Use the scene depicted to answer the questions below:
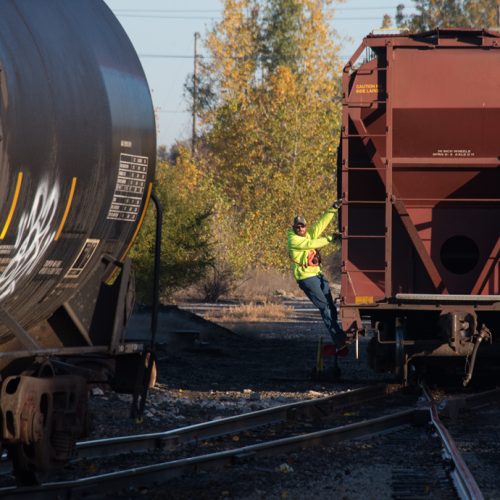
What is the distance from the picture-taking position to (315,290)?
1555 cm

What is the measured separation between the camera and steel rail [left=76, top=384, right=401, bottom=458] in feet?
31.4

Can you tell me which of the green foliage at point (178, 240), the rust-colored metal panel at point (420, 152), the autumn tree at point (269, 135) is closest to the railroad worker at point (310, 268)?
the rust-colored metal panel at point (420, 152)

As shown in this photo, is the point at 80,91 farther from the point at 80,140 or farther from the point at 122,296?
the point at 122,296

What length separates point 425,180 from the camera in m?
14.2

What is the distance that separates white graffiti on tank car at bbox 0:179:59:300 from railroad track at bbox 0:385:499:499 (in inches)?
54.1

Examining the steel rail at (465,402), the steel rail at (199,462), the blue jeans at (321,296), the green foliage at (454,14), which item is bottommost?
the steel rail at (199,462)

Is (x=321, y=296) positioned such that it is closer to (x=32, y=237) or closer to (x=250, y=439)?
(x=250, y=439)

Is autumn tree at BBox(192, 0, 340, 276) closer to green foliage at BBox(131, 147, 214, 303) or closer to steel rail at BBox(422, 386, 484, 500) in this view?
green foliage at BBox(131, 147, 214, 303)

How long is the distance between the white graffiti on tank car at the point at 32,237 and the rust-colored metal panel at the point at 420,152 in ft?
22.0

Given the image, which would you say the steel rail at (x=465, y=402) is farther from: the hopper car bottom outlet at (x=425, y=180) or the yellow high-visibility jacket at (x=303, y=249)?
the yellow high-visibility jacket at (x=303, y=249)

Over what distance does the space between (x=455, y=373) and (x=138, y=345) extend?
7761 millimetres

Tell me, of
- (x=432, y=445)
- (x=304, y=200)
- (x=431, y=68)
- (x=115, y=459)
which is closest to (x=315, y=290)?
(x=431, y=68)

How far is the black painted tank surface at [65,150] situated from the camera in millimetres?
6793

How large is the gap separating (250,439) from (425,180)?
15.6 feet
